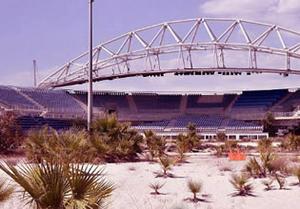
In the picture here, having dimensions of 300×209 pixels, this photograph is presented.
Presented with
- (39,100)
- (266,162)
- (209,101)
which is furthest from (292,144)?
(209,101)

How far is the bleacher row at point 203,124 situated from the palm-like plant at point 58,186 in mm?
69837

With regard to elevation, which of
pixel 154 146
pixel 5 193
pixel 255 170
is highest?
pixel 5 193

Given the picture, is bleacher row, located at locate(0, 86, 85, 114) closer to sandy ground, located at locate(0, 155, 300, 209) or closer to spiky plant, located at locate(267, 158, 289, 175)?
sandy ground, located at locate(0, 155, 300, 209)

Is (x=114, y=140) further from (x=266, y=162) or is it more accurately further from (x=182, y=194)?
(x=182, y=194)

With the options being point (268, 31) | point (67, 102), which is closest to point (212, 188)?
point (268, 31)

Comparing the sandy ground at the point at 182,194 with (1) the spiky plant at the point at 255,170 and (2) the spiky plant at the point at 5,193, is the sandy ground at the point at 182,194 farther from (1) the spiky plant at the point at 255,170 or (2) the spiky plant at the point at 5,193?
(2) the spiky plant at the point at 5,193

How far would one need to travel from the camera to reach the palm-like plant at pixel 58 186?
5.77 m

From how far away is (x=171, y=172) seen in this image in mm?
24219

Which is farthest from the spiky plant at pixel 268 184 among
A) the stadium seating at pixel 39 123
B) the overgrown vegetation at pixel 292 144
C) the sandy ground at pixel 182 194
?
the stadium seating at pixel 39 123

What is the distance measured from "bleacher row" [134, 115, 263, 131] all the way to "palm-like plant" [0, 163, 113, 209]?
6984 centimetres

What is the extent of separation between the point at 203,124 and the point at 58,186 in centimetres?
7578

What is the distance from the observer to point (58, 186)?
5.83 metres

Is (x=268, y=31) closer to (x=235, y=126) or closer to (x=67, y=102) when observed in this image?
(x=235, y=126)

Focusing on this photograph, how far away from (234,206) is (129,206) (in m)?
3.06
